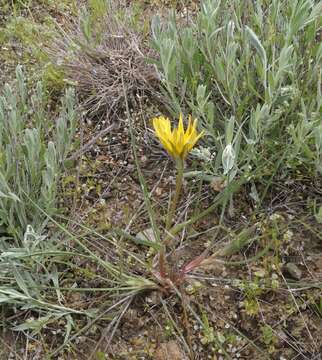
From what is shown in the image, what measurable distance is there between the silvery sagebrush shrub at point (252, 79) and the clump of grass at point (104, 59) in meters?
0.23

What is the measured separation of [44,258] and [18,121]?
466 mm

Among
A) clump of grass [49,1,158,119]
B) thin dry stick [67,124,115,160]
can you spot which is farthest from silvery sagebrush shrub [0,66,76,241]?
clump of grass [49,1,158,119]

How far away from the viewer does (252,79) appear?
6.31 feet

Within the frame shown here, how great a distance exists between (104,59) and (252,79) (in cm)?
74

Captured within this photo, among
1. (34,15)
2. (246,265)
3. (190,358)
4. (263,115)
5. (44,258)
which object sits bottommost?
(190,358)

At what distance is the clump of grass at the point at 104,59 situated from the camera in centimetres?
220

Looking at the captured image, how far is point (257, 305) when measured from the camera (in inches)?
64.2

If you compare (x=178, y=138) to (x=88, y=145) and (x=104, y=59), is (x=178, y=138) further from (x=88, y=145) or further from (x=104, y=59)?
(x=104, y=59)

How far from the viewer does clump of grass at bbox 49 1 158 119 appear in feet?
7.22

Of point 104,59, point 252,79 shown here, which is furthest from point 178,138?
point 104,59

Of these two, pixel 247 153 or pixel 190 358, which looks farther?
pixel 247 153

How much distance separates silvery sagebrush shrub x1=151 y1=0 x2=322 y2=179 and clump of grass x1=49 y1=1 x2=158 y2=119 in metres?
0.23

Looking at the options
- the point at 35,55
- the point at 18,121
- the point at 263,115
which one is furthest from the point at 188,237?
the point at 35,55

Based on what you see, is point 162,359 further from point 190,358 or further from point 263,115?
point 263,115
